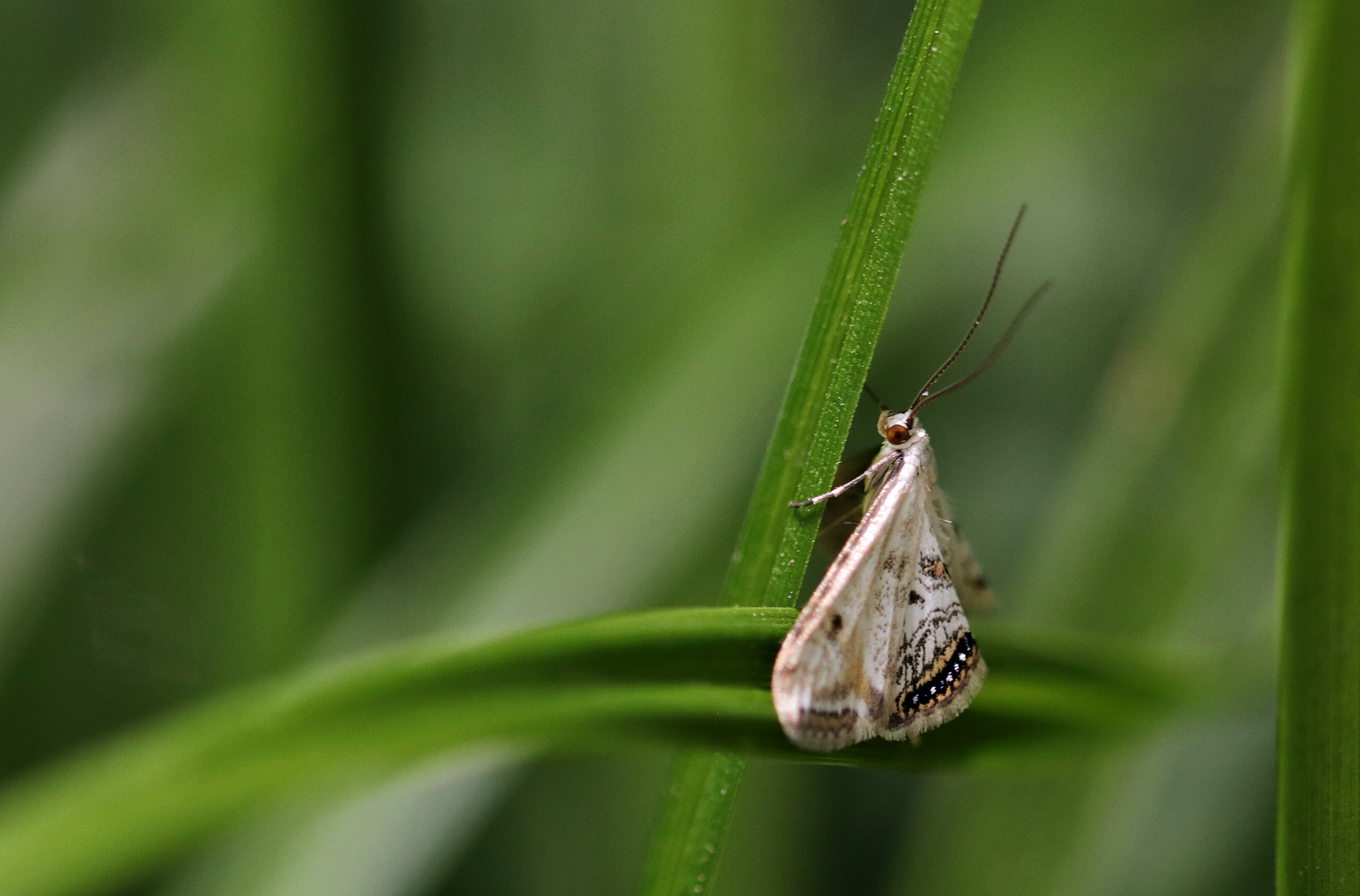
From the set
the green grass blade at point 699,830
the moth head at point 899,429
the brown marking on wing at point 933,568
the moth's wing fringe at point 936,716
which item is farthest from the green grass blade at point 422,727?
the moth head at point 899,429

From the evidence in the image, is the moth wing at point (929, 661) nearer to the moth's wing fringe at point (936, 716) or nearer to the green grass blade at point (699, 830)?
the moth's wing fringe at point (936, 716)

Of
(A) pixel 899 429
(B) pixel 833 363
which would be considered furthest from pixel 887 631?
(B) pixel 833 363

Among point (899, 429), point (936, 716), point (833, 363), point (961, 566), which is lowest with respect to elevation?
point (961, 566)

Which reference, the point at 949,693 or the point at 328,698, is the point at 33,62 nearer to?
the point at 328,698

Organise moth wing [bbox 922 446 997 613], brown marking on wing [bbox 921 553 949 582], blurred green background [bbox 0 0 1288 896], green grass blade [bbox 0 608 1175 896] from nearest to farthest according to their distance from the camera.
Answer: green grass blade [bbox 0 608 1175 896] < brown marking on wing [bbox 921 553 949 582] < moth wing [bbox 922 446 997 613] < blurred green background [bbox 0 0 1288 896]

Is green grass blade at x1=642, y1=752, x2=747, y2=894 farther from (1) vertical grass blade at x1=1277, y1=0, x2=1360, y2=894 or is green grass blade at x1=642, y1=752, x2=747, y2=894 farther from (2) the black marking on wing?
(1) vertical grass blade at x1=1277, y1=0, x2=1360, y2=894

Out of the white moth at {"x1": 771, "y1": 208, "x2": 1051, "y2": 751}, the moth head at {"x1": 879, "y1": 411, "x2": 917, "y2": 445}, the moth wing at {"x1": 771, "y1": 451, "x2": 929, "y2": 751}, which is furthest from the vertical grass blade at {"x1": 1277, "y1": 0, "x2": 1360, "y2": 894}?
the moth head at {"x1": 879, "y1": 411, "x2": 917, "y2": 445}

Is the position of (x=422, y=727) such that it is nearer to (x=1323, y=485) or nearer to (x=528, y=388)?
(x=1323, y=485)

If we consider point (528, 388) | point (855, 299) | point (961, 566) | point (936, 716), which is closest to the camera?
point (855, 299)

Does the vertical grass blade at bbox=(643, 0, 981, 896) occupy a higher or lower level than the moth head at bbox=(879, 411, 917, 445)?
higher
